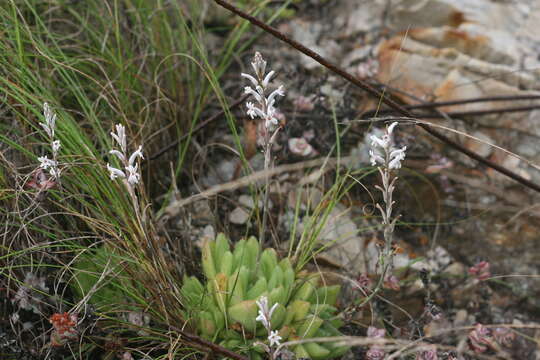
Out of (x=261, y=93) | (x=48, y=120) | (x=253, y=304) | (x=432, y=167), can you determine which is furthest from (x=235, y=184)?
(x=432, y=167)

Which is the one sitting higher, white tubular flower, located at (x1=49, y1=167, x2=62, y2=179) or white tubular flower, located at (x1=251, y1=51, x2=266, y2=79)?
white tubular flower, located at (x1=251, y1=51, x2=266, y2=79)

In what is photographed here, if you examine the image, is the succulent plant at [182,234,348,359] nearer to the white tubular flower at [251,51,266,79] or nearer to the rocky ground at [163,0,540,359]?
the rocky ground at [163,0,540,359]

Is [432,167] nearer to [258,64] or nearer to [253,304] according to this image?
[253,304]

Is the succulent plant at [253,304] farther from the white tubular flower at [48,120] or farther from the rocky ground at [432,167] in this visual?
the white tubular flower at [48,120]

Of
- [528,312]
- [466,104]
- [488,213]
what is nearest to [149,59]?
[466,104]

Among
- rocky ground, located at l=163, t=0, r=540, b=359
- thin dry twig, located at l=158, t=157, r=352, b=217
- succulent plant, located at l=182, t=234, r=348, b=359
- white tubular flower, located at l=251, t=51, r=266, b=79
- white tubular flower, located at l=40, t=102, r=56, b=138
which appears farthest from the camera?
rocky ground, located at l=163, t=0, r=540, b=359

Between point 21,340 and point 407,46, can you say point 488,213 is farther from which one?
point 21,340

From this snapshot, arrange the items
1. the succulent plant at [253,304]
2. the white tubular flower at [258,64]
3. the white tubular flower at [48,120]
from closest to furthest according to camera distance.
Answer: the white tubular flower at [258,64] < the white tubular flower at [48,120] < the succulent plant at [253,304]

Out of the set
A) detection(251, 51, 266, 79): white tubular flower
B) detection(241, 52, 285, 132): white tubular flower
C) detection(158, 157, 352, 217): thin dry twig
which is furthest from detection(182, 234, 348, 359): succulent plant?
detection(251, 51, 266, 79): white tubular flower

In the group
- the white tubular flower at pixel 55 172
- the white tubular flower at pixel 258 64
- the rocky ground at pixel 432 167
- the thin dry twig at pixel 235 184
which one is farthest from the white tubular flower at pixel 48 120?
the rocky ground at pixel 432 167
